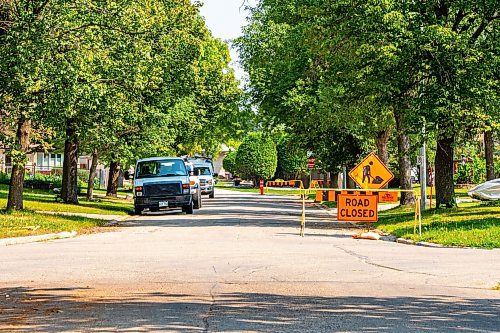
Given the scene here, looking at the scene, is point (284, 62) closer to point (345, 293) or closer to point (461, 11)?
point (461, 11)

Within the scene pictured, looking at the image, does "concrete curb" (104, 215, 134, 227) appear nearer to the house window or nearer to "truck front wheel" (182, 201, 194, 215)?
"truck front wheel" (182, 201, 194, 215)

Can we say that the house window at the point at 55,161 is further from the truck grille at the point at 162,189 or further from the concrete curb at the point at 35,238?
the concrete curb at the point at 35,238

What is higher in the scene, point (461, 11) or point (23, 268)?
point (461, 11)

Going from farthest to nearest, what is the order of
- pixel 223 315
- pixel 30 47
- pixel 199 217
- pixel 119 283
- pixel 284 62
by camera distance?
1. pixel 284 62
2. pixel 199 217
3. pixel 30 47
4. pixel 119 283
5. pixel 223 315

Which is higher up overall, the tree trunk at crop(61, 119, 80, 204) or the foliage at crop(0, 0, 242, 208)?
the foliage at crop(0, 0, 242, 208)

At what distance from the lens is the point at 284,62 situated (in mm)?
41938

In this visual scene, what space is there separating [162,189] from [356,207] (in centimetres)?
1274

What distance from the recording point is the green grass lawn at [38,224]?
2461 cm

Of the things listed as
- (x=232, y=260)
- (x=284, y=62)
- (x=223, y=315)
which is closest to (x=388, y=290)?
(x=223, y=315)

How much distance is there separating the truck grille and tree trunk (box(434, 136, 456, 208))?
10.4 meters

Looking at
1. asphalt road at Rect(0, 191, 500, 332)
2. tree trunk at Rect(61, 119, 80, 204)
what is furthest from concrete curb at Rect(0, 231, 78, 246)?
tree trunk at Rect(61, 119, 80, 204)

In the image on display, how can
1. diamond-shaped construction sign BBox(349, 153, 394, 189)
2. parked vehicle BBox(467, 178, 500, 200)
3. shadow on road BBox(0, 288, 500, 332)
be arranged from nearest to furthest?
shadow on road BBox(0, 288, 500, 332) < diamond-shaped construction sign BBox(349, 153, 394, 189) < parked vehicle BBox(467, 178, 500, 200)

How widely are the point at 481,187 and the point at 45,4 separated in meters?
24.5

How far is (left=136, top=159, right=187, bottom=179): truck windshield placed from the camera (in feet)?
126
